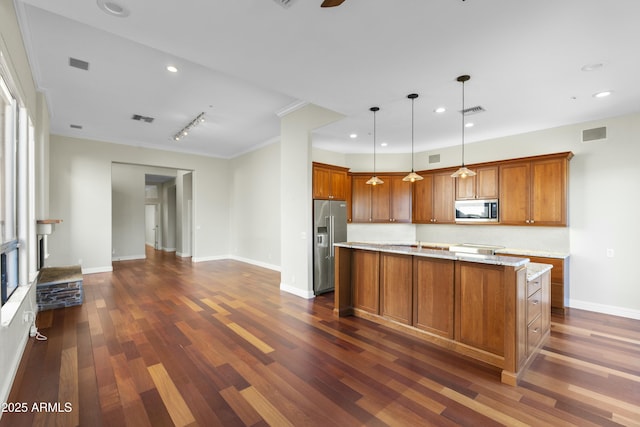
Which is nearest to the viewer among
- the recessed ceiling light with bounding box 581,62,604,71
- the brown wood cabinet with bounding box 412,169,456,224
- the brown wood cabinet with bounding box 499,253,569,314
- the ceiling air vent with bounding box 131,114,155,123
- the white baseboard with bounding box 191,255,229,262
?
the recessed ceiling light with bounding box 581,62,604,71

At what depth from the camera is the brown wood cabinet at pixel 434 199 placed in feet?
20.1

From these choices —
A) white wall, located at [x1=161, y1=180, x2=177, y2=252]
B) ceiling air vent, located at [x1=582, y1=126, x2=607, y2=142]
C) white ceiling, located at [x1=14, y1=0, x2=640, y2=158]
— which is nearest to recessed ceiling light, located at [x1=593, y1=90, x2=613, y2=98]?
white ceiling, located at [x1=14, y1=0, x2=640, y2=158]

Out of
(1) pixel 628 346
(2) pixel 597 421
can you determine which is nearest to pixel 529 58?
(2) pixel 597 421

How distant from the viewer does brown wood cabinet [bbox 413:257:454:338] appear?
3127 mm

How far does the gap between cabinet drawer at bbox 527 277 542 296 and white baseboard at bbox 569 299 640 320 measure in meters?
2.38

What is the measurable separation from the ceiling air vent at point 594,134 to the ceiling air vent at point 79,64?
7315 millimetres

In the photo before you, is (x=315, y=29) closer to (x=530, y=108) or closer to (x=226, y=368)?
(x=226, y=368)

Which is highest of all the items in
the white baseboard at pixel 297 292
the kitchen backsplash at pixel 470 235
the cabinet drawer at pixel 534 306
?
the kitchen backsplash at pixel 470 235

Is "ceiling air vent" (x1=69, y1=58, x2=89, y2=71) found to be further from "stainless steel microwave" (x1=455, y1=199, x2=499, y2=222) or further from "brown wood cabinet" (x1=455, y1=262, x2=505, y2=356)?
"stainless steel microwave" (x1=455, y1=199, x2=499, y2=222)

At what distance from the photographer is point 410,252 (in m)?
3.44

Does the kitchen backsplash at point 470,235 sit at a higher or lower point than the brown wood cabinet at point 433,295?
higher

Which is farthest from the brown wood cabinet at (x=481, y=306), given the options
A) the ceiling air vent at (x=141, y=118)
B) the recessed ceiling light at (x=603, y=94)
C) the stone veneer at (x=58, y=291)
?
the ceiling air vent at (x=141, y=118)

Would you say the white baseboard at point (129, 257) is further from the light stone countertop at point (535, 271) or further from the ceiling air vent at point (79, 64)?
the light stone countertop at point (535, 271)

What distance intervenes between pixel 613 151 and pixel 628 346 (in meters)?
2.88
